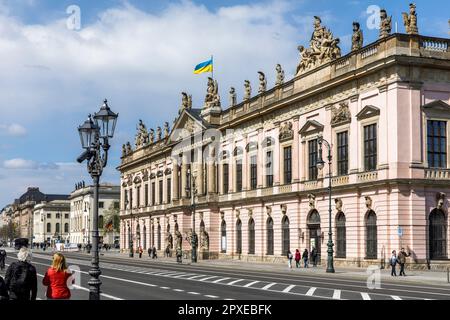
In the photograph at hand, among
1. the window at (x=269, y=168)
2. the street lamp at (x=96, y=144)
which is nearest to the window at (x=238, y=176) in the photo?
the window at (x=269, y=168)

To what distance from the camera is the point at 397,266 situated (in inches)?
1890

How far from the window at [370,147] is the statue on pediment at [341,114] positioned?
2.45 m

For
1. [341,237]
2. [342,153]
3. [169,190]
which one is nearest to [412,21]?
[342,153]

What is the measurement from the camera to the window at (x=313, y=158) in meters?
60.0

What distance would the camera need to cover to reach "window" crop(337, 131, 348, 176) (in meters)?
55.3

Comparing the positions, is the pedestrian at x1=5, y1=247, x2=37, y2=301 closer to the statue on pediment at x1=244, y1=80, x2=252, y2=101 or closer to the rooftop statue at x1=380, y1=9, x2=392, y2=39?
the rooftop statue at x1=380, y1=9, x2=392, y2=39

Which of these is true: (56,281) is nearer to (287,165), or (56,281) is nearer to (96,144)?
(96,144)

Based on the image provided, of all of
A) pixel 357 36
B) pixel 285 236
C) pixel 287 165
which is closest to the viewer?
pixel 357 36

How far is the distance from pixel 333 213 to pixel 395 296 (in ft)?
95.1

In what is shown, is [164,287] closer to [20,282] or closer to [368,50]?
[20,282]

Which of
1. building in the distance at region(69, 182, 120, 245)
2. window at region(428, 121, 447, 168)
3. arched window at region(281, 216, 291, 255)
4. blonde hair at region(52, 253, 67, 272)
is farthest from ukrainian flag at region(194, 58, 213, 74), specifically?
building in the distance at region(69, 182, 120, 245)

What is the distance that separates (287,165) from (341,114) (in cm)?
1078

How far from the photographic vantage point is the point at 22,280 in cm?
1295
